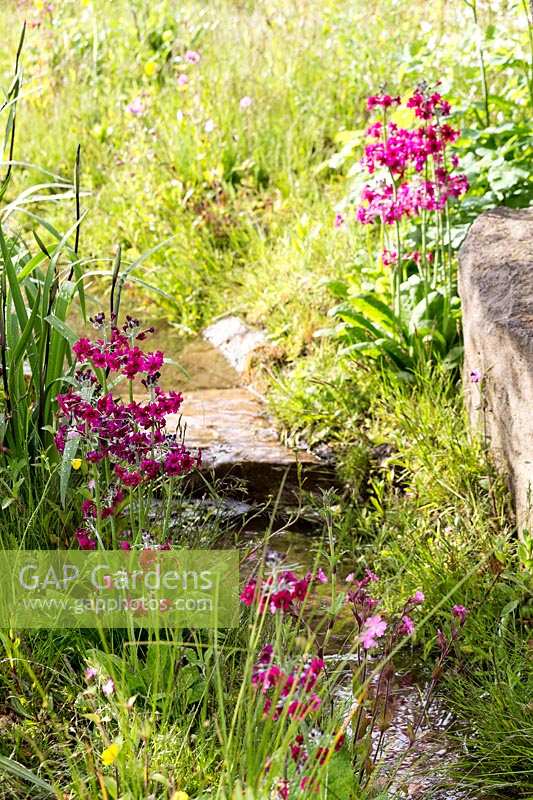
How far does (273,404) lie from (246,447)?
366 millimetres

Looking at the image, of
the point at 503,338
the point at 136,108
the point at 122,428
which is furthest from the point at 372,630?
the point at 136,108

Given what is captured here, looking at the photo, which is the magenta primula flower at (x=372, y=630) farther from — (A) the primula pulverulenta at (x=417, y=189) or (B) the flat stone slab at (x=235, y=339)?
(B) the flat stone slab at (x=235, y=339)

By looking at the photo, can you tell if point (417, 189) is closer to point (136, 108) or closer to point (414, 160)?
point (414, 160)

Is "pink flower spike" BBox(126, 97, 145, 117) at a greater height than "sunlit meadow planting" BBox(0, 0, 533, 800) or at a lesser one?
greater

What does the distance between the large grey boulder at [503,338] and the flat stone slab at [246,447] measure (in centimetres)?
68

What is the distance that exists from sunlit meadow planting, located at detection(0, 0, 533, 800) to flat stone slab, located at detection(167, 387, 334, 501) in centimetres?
4

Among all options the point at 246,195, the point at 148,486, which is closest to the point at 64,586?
the point at 148,486

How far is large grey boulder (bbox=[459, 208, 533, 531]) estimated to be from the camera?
3.01 m

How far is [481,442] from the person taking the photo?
3422 millimetres

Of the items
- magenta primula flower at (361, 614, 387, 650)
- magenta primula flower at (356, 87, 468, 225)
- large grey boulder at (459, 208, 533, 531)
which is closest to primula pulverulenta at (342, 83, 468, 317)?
magenta primula flower at (356, 87, 468, 225)

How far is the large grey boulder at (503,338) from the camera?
3006 millimetres

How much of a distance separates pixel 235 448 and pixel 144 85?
4156 millimetres

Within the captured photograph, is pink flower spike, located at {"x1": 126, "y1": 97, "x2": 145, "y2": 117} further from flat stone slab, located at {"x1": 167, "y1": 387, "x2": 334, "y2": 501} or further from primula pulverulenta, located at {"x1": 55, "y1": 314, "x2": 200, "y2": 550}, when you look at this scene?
primula pulverulenta, located at {"x1": 55, "y1": 314, "x2": 200, "y2": 550}

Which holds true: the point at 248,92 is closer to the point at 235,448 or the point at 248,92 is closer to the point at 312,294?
the point at 312,294
